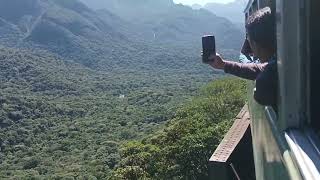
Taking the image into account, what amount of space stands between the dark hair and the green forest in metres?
16.5

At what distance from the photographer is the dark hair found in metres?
2.40

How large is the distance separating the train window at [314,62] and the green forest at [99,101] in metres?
17.0

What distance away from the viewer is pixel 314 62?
191cm

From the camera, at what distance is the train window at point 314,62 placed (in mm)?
1871

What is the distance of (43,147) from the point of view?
6319cm

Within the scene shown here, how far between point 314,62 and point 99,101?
90693 millimetres

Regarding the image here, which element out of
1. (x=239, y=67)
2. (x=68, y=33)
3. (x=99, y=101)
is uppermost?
(x=239, y=67)

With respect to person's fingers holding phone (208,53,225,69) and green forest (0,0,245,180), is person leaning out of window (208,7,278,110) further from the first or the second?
green forest (0,0,245,180)

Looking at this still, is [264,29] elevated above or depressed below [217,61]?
above

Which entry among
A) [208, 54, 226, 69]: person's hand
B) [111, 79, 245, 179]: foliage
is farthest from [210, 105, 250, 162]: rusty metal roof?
[111, 79, 245, 179]: foliage

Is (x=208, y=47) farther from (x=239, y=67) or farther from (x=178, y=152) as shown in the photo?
(x=178, y=152)

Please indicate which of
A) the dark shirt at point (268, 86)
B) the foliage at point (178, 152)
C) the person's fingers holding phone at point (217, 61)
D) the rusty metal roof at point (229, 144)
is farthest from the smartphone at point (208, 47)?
the foliage at point (178, 152)

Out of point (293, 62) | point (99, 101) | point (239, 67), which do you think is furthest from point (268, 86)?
point (99, 101)

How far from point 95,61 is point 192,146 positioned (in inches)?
4959
